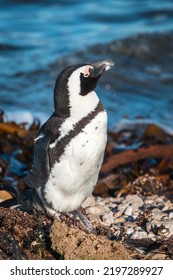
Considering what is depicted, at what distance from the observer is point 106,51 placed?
14.4m

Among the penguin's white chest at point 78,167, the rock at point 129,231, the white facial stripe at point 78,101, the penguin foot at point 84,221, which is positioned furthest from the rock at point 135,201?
the white facial stripe at point 78,101

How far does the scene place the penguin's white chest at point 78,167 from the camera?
5.38 metres

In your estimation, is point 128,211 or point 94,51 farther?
point 94,51

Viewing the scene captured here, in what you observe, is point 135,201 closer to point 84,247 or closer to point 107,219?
point 107,219

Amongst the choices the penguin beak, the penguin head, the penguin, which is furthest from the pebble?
the penguin beak

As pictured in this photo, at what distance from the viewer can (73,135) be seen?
538cm

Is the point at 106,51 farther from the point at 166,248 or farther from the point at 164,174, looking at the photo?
the point at 166,248

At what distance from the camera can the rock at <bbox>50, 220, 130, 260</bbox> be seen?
4.68 m

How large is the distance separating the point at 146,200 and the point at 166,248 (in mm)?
1409

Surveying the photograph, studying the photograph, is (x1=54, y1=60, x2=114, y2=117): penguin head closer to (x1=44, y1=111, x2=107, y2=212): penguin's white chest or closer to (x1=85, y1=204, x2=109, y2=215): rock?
(x1=44, y1=111, x2=107, y2=212): penguin's white chest

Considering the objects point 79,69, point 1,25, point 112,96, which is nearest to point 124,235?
point 79,69

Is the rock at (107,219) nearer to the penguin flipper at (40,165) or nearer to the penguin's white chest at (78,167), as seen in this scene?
the penguin's white chest at (78,167)

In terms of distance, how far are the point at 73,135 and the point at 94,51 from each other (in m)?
9.10

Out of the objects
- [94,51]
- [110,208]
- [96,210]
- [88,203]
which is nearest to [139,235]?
[96,210]
